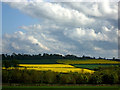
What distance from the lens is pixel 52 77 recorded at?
51094 mm

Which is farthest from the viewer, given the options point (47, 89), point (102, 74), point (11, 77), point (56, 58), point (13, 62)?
point (56, 58)

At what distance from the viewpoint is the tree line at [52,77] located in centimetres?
5056

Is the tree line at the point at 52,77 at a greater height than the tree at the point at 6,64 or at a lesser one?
lesser

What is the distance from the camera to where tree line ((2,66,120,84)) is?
166 feet

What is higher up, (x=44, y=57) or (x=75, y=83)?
(x=44, y=57)

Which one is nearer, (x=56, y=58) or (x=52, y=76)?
(x=52, y=76)

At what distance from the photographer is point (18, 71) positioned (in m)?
52.5

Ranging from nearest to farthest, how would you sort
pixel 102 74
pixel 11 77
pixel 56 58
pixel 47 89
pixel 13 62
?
pixel 47 89 < pixel 11 77 < pixel 102 74 < pixel 13 62 < pixel 56 58

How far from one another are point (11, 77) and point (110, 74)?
27160mm

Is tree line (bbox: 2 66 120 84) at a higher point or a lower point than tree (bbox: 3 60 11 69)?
lower

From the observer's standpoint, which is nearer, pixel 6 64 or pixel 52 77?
pixel 52 77

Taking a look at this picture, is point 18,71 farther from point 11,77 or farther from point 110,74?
point 110,74

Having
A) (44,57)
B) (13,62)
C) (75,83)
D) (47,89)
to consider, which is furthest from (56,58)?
(47,89)

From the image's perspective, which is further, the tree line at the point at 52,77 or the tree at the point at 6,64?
the tree at the point at 6,64
